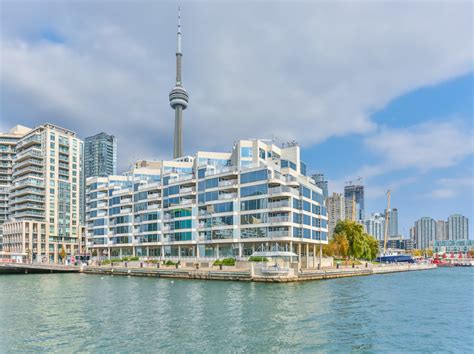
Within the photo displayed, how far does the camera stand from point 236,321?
4022cm

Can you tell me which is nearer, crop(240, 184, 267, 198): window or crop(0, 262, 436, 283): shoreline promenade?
crop(0, 262, 436, 283): shoreline promenade

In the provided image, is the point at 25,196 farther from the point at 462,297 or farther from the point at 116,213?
the point at 462,297

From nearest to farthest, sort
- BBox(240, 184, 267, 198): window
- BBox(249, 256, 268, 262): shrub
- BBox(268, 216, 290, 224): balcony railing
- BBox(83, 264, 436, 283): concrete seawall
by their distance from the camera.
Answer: BBox(83, 264, 436, 283): concrete seawall
BBox(249, 256, 268, 262): shrub
BBox(268, 216, 290, 224): balcony railing
BBox(240, 184, 267, 198): window

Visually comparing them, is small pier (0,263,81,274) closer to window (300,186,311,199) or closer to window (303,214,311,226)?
window (303,214,311,226)

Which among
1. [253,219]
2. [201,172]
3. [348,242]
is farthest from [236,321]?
[348,242]

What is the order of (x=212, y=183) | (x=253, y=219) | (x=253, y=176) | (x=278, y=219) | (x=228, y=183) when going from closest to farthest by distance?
(x=278, y=219) < (x=253, y=219) < (x=253, y=176) < (x=228, y=183) < (x=212, y=183)

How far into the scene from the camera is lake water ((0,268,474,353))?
32.7 metres

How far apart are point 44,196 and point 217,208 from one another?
111487mm

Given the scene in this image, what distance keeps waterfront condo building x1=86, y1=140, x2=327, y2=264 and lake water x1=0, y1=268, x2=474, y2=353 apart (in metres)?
36.2

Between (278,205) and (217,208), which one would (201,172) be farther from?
(278,205)

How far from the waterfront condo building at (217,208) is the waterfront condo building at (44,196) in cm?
4252

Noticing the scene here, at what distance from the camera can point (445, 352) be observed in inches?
1255

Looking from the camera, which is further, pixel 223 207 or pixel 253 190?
pixel 223 207

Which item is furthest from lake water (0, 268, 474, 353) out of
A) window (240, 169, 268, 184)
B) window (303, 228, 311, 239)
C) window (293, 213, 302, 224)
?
window (240, 169, 268, 184)
